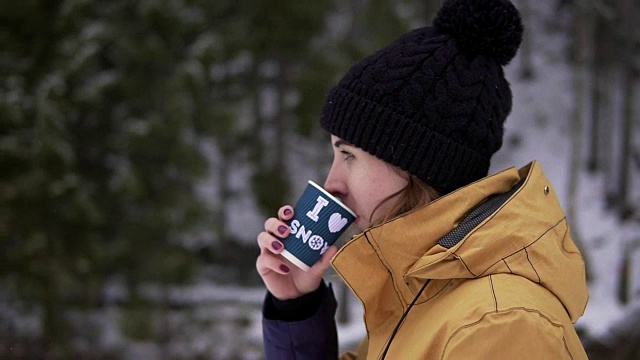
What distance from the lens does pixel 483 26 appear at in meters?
1.04

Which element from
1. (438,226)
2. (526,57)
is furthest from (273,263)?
(526,57)

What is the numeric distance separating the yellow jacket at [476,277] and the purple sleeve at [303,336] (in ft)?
0.76

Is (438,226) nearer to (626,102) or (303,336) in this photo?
(303,336)

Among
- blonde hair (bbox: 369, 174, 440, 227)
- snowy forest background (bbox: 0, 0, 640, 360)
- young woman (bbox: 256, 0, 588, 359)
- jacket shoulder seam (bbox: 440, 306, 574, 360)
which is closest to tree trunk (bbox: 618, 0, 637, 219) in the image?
snowy forest background (bbox: 0, 0, 640, 360)

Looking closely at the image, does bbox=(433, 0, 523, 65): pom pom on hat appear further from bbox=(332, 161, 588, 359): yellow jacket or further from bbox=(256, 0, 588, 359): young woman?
bbox=(332, 161, 588, 359): yellow jacket

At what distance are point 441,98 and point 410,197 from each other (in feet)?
0.59

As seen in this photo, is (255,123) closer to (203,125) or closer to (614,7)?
(203,125)

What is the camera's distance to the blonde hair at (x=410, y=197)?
3.31 feet

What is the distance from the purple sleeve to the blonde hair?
30cm

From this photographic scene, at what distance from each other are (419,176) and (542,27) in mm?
6276

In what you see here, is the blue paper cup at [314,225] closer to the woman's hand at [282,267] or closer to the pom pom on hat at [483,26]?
the woman's hand at [282,267]

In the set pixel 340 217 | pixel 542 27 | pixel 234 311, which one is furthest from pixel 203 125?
pixel 340 217

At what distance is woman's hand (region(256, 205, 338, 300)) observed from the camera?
3.62 ft

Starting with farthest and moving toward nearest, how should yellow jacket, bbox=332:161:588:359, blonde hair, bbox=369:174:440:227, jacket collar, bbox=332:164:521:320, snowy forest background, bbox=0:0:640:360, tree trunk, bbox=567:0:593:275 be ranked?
tree trunk, bbox=567:0:593:275
snowy forest background, bbox=0:0:640:360
blonde hair, bbox=369:174:440:227
jacket collar, bbox=332:164:521:320
yellow jacket, bbox=332:161:588:359
